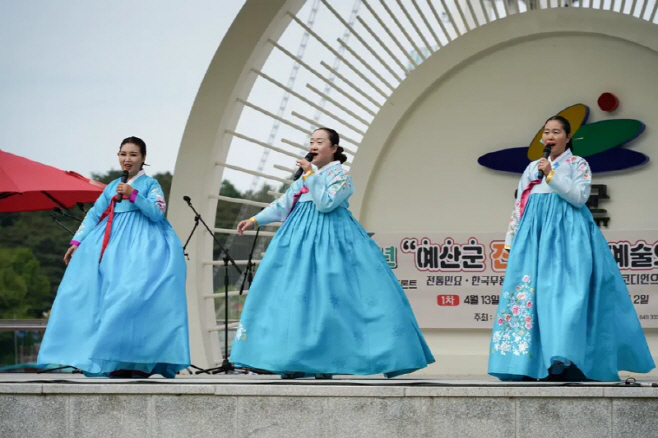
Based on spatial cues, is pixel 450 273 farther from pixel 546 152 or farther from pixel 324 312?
pixel 324 312

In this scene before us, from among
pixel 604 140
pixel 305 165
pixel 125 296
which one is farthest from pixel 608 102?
pixel 125 296

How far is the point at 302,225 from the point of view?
5418 millimetres

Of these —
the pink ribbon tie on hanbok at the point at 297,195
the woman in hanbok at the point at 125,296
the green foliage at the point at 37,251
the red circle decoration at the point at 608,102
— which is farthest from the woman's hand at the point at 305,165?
the green foliage at the point at 37,251

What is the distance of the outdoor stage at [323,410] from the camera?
389 centimetres

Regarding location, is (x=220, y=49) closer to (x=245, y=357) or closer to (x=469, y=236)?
(x=469, y=236)

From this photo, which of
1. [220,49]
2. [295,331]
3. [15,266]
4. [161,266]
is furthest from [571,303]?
[15,266]

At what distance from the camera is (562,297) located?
506cm

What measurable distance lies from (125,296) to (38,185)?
2338mm

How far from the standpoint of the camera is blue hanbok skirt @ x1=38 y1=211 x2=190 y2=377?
5.55 meters

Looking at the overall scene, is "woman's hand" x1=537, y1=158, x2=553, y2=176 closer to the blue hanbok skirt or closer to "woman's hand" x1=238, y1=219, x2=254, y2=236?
"woman's hand" x1=238, y1=219, x2=254, y2=236

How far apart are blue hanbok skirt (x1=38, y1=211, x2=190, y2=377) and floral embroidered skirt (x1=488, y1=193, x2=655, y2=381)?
1705mm

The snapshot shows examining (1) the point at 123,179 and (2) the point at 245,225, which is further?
(1) the point at 123,179

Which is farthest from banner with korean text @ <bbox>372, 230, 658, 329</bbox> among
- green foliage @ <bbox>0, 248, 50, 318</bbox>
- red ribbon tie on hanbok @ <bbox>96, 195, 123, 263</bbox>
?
green foliage @ <bbox>0, 248, 50, 318</bbox>

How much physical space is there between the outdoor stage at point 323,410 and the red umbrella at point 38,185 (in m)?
3.21
